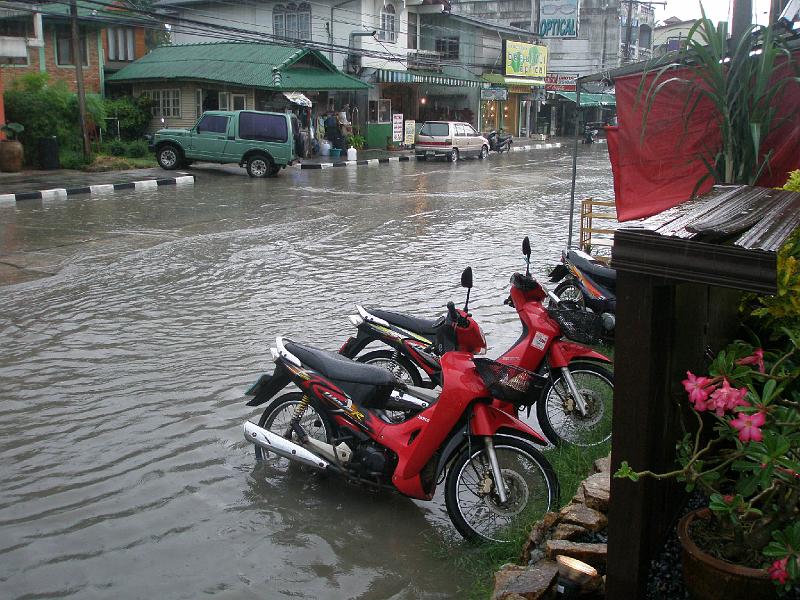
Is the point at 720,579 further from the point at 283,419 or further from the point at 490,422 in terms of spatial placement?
the point at 283,419

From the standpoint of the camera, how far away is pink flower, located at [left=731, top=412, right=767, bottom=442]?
2527mm

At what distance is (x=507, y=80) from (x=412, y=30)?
7.78 meters

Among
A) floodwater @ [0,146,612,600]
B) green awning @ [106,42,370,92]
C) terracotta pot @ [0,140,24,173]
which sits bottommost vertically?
floodwater @ [0,146,612,600]

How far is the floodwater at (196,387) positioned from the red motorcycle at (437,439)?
0.26 m

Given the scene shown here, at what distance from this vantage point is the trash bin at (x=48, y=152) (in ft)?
79.1

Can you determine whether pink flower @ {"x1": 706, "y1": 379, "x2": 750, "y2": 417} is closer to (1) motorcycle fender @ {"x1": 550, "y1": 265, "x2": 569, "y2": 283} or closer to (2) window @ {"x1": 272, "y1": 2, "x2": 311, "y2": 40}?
(1) motorcycle fender @ {"x1": 550, "y1": 265, "x2": 569, "y2": 283}

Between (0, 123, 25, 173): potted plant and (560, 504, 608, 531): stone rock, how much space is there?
74.1 feet

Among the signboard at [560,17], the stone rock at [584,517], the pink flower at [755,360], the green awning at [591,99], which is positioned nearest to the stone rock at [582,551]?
the stone rock at [584,517]

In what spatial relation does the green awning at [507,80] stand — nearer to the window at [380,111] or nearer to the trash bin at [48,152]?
the window at [380,111]

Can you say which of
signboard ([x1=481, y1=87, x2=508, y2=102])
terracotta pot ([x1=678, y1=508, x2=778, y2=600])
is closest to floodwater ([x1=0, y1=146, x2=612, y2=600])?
terracotta pot ([x1=678, y1=508, x2=778, y2=600])

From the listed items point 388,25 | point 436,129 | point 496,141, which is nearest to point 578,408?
point 436,129

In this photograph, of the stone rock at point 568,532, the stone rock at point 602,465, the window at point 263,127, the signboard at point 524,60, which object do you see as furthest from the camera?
the signboard at point 524,60

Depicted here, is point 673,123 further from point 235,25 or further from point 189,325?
point 235,25

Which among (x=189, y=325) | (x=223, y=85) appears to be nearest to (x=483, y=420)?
(x=189, y=325)
